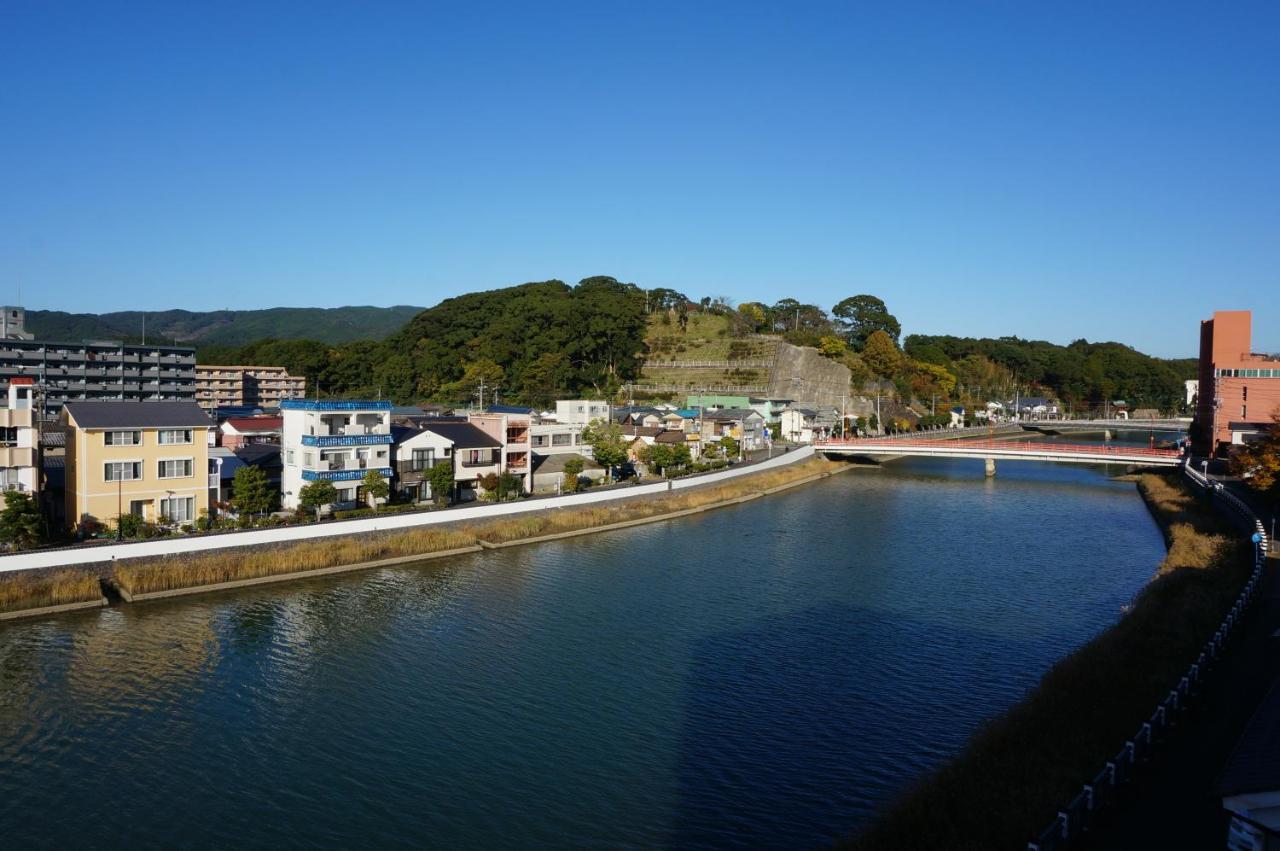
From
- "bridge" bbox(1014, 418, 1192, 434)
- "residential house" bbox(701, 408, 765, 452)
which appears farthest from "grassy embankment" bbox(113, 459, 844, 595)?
"bridge" bbox(1014, 418, 1192, 434)

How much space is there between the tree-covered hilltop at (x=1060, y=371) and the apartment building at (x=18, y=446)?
56488 millimetres

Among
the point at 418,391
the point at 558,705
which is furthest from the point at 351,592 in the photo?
the point at 418,391

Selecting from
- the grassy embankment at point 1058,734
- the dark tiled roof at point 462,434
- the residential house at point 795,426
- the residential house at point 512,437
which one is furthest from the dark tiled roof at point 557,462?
the residential house at point 795,426

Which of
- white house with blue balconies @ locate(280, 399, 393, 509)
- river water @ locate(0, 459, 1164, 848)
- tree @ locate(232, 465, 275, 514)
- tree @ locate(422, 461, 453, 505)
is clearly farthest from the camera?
tree @ locate(422, 461, 453, 505)

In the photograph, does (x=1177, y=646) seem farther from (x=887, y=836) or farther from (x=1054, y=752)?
(x=887, y=836)

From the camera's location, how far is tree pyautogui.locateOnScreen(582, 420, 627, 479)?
24172 mm

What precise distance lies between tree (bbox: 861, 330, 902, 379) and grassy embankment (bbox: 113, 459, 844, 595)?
111ft

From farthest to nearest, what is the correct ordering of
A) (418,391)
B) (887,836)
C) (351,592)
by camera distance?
(418,391) → (351,592) → (887,836)

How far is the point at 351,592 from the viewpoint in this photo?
44.8 feet

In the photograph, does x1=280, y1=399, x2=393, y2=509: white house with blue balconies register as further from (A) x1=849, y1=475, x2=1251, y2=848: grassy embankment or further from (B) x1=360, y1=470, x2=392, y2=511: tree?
(A) x1=849, y1=475, x2=1251, y2=848: grassy embankment

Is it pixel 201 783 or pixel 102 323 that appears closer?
pixel 201 783

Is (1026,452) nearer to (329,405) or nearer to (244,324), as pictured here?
(329,405)

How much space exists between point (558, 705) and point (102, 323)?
396 feet

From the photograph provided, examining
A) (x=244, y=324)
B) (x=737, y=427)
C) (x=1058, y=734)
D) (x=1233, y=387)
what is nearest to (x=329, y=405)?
(x=1058, y=734)
